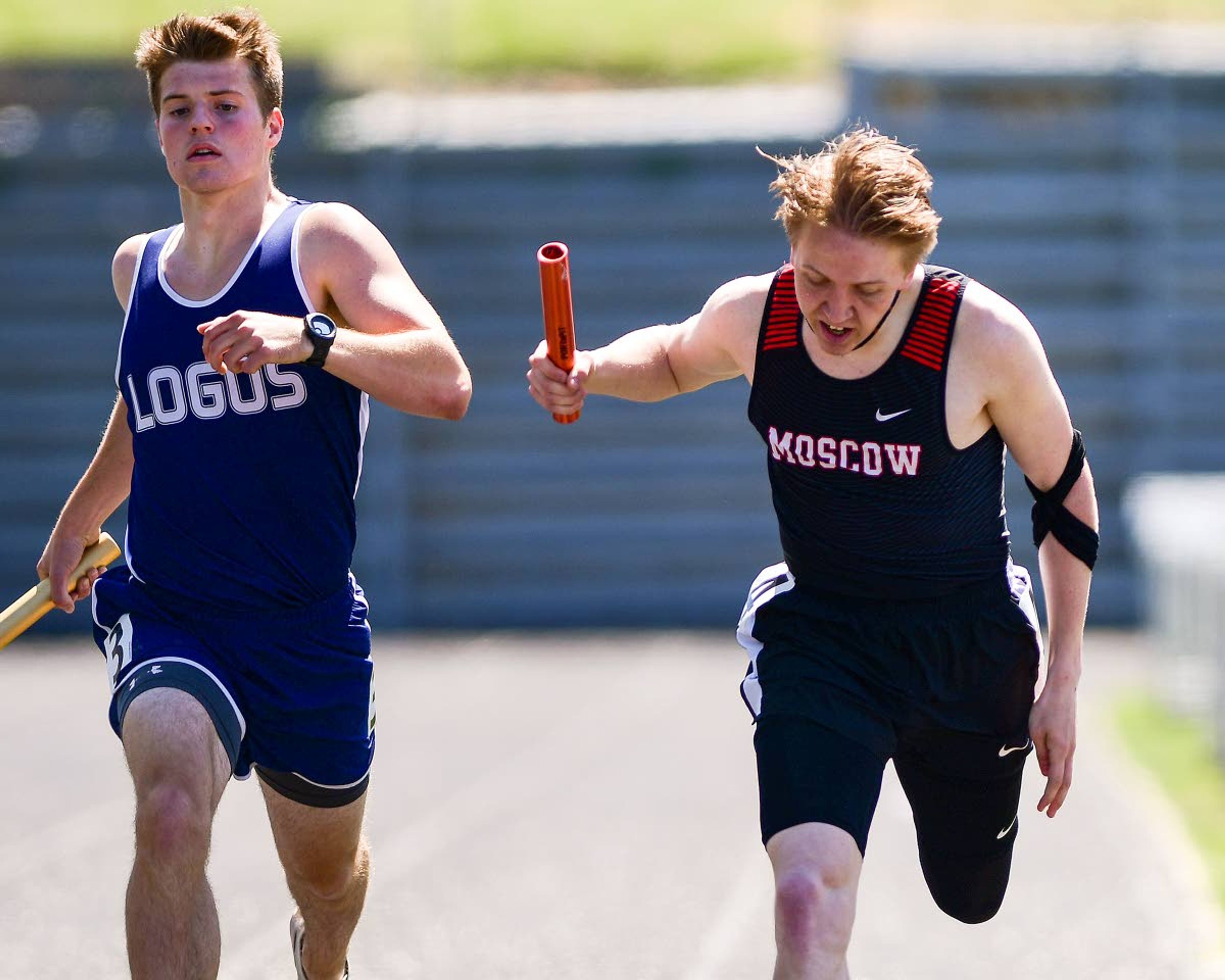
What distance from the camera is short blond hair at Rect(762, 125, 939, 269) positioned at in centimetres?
398

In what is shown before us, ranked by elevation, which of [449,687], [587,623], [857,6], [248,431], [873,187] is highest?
[873,187]

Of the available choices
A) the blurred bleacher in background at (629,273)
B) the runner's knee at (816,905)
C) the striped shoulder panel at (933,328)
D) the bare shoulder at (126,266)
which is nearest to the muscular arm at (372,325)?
the bare shoulder at (126,266)

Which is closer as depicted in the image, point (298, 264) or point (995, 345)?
point (995, 345)

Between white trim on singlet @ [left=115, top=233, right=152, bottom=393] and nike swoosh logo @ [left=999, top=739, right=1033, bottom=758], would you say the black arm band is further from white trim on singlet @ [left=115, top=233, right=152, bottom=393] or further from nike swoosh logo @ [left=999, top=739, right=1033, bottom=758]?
white trim on singlet @ [left=115, top=233, right=152, bottom=393]

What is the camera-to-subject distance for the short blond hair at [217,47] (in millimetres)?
4438

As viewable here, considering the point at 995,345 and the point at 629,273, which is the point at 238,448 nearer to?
the point at 995,345

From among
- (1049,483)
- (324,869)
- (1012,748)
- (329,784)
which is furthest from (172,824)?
(1049,483)

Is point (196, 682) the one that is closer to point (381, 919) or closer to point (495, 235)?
point (381, 919)

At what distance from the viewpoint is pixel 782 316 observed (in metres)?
4.36

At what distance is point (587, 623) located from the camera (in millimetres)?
17109

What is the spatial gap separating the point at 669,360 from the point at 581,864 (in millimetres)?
3756

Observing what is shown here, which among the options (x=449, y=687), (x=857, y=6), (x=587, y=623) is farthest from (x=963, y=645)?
(x=857, y=6)

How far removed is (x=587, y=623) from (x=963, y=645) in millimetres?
12770

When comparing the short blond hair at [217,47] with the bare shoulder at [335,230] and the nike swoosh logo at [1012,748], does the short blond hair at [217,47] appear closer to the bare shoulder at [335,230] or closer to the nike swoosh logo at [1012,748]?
the bare shoulder at [335,230]
